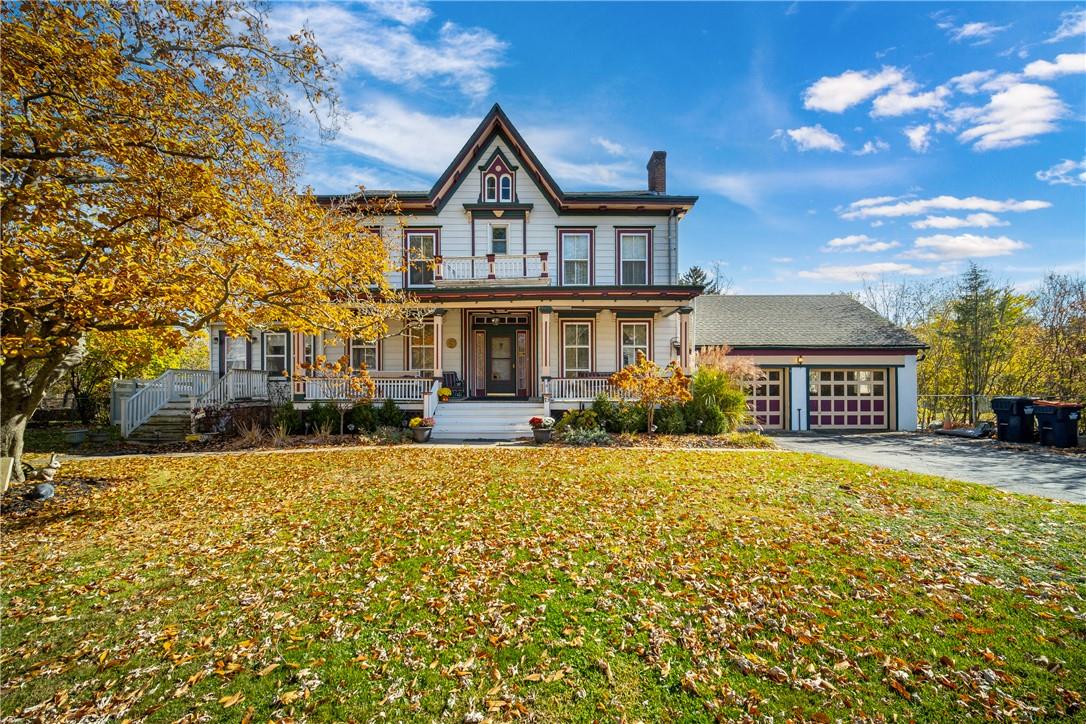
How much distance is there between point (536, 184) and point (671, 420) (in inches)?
423

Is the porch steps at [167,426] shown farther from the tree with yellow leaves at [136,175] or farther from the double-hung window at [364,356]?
the tree with yellow leaves at [136,175]

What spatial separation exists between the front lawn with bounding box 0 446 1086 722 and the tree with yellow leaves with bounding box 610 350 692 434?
22.3 ft

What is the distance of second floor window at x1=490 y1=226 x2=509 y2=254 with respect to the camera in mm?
18844

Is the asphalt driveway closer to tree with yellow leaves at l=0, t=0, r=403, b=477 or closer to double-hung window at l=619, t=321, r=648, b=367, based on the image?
double-hung window at l=619, t=321, r=648, b=367

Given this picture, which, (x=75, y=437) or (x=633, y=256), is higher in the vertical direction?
(x=633, y=256)

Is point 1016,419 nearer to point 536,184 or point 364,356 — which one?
point 536,184

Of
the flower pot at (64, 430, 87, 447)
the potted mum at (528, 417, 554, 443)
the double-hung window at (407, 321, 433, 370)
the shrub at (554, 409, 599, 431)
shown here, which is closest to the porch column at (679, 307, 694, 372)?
the shrub at (554, 409, 599, 431)

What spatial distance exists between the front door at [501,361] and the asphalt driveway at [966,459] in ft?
32.5

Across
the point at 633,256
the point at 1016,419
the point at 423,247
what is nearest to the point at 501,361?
the point at 423,247

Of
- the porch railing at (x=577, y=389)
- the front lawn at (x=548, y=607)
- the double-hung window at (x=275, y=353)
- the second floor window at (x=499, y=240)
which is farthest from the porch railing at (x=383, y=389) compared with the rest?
the front lawn at (x=548, y=607)

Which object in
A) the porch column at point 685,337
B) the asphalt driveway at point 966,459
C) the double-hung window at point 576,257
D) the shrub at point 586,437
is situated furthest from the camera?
the double-hung window at point 576,257

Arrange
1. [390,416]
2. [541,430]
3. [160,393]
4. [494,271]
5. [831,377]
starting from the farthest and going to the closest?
[831,377]
[494,271]
[160,393]
[390,416]
[541,430]

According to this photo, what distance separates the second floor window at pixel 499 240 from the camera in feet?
61.8

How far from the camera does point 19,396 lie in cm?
810
